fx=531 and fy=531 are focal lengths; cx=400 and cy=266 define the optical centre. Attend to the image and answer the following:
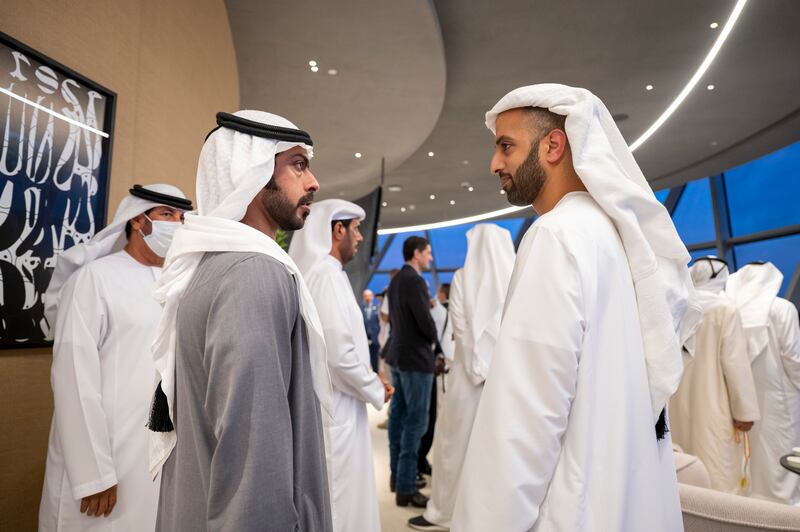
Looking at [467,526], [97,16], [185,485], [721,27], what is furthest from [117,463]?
[721,27]

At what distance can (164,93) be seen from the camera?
2.91m

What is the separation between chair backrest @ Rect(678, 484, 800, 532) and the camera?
1553 millimetres

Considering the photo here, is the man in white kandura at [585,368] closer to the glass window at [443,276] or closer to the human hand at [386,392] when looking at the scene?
the human hand at [386,392]

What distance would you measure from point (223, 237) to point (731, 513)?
5.53ft

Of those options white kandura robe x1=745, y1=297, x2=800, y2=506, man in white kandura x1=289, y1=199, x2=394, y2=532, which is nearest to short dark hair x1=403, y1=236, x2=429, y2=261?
man in white kandura x1=289, y1=199, x2=394, y2=532

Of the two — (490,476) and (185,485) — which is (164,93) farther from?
(490,476)

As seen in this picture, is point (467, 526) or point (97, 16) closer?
point (467, 526)

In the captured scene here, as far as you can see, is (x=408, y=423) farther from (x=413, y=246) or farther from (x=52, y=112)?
(x=52, y=112)

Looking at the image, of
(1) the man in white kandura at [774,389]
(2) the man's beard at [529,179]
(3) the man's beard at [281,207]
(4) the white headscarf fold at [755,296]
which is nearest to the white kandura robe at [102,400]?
(3) the man's beard at [281,207]

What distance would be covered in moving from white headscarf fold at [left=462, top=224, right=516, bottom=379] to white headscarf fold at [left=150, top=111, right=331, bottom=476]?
2291 mm

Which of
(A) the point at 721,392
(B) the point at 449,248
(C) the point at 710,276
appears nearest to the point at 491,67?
(C) the point at 710,276

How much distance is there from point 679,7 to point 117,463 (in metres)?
5.68

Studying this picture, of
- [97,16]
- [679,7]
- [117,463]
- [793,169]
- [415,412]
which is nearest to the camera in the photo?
[117,463]

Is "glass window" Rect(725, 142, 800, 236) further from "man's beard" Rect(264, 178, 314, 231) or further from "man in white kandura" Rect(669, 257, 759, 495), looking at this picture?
"man's beard" Rect(264, 178, 314, 231)
